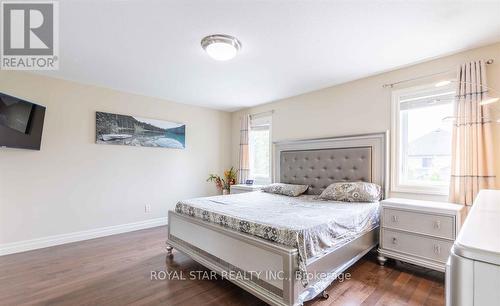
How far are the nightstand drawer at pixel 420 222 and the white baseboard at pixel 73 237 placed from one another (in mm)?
3800

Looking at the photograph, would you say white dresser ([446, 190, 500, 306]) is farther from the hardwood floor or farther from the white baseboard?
the white baseboard

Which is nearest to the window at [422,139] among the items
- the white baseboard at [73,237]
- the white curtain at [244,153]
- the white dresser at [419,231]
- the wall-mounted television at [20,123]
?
the white dresser at [419,231]

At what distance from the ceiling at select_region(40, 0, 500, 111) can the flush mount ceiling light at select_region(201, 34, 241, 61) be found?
68mm

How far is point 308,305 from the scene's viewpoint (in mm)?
1913

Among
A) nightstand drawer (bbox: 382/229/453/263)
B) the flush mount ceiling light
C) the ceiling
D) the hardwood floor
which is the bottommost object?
the hardwood floor

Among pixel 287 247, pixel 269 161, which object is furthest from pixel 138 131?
pixel 287 247

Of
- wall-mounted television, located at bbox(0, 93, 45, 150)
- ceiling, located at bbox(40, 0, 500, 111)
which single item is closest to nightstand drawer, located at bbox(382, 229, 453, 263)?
ceiling, located at bbox(40, 0, 500, 111)

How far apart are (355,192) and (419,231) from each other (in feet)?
2.43

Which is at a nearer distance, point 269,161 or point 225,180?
point 269,161

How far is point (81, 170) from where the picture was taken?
11.6ft

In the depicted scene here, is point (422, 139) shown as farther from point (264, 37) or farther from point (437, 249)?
point (264, 37)

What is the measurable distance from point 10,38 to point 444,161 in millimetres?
4836

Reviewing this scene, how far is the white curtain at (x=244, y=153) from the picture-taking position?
16.5ft

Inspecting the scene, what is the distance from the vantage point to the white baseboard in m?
3.00
